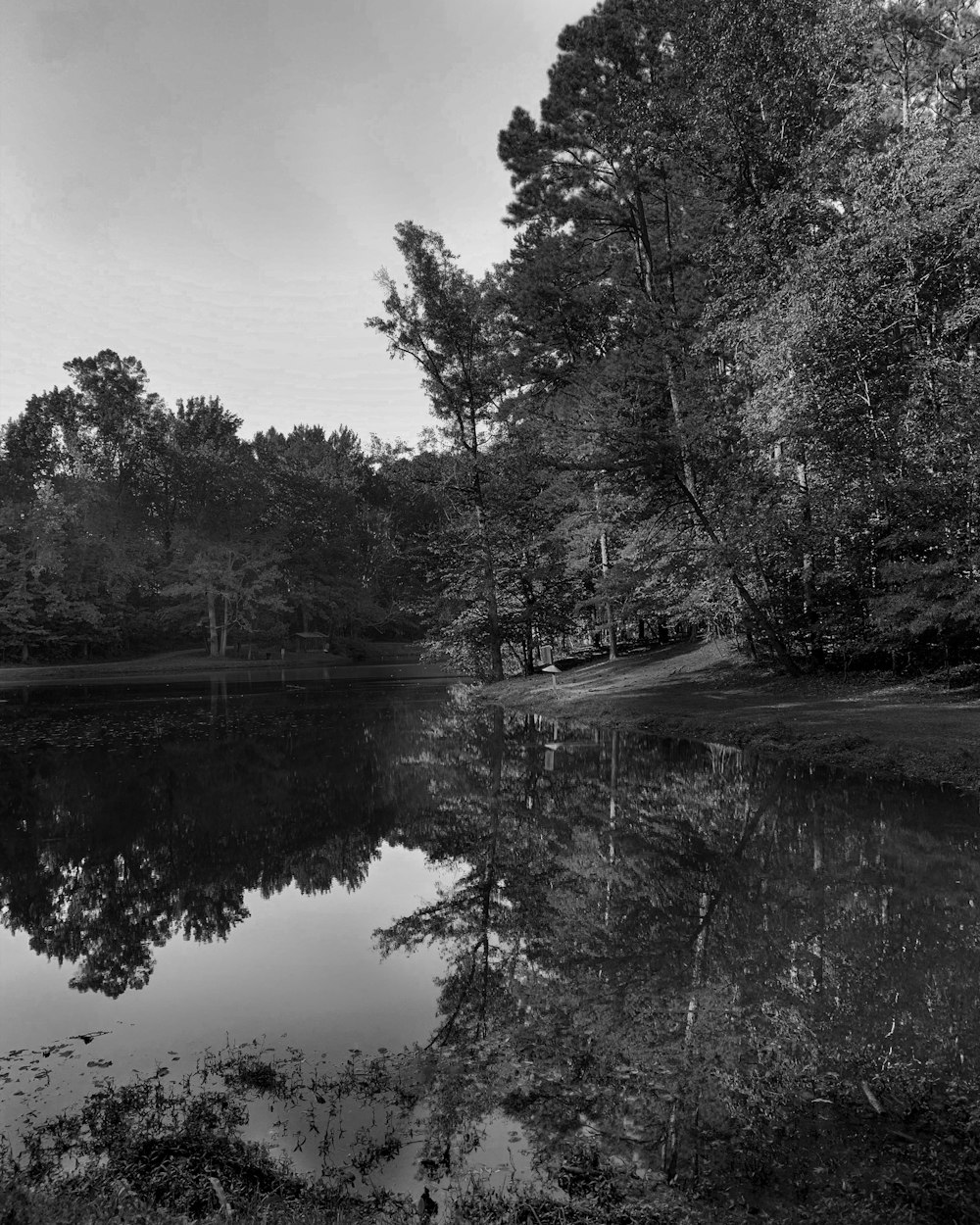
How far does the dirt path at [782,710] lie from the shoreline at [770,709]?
2cm

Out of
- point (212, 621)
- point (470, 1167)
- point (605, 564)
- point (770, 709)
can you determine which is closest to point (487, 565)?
point (605, 564)

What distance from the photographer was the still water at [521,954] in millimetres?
3920

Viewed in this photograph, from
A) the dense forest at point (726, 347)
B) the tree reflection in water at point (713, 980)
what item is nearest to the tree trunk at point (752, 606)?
the dense forest at point (726, 347)

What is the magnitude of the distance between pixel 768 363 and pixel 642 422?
144 inches

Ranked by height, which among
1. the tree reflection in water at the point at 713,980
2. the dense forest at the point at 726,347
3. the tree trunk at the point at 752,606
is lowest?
the tree reflection in water at the point at 713,980

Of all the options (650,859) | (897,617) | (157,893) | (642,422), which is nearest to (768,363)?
(642,422)

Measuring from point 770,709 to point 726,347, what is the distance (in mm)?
9942

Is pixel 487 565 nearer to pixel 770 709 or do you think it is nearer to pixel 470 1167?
pixel 770 709

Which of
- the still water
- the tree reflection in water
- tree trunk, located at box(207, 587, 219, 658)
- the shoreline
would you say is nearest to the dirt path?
the shoreline

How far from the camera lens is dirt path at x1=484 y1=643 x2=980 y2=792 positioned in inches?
476

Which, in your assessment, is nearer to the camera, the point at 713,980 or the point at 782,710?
the point at 713,980

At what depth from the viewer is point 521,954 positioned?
6.18 metres

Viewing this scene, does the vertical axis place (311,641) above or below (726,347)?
below

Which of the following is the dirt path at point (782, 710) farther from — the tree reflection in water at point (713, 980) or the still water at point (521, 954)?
the tree reflection in water at point (713, 980)
